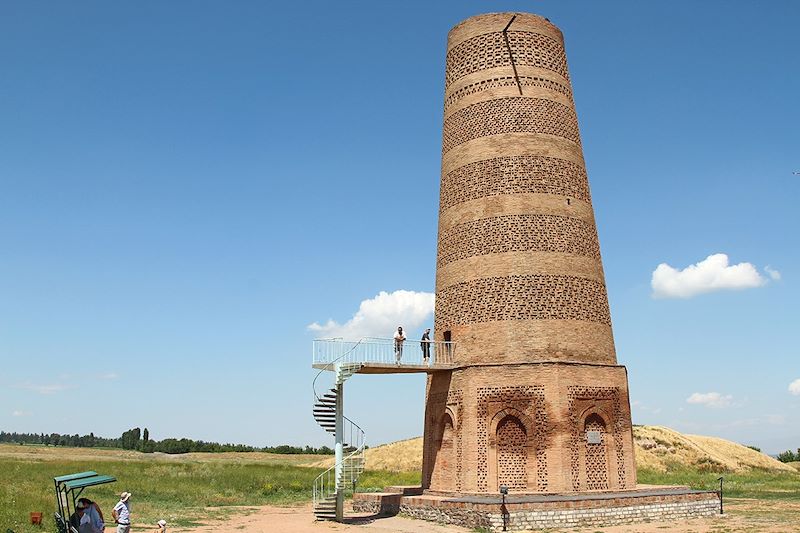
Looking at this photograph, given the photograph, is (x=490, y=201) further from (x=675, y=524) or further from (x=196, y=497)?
(x=196, y=497)

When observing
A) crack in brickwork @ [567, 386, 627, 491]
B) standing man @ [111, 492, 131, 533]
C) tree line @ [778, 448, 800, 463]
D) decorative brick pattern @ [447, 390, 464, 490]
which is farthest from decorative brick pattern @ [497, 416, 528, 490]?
tree line @ [778, 448, 800, 463]

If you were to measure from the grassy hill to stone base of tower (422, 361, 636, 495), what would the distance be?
2327cm

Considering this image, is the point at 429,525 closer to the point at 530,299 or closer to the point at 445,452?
the point at 445,452

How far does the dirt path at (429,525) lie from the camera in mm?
17938

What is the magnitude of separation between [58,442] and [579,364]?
128160 mm

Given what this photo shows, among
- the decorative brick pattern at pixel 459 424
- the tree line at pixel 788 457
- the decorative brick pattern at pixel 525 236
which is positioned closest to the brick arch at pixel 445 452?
the decorative brick pattern at pixel 459 424

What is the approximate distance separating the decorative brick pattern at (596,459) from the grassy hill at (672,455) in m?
23.4

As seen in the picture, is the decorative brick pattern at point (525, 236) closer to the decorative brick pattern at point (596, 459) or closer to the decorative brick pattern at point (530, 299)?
the decorative brick pattern at point (530, 299)

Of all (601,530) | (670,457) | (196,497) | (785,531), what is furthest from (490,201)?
(670,457)

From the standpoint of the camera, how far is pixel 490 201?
73.6 ft

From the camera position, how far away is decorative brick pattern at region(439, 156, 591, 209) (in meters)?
22.4

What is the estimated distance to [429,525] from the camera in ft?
63.1

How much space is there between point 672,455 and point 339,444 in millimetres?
30719

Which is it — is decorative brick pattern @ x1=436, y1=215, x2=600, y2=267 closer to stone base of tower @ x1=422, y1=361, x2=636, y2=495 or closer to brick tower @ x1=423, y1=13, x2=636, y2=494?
brick tower @ x1=423, y1=13, x2=636, y2=494
